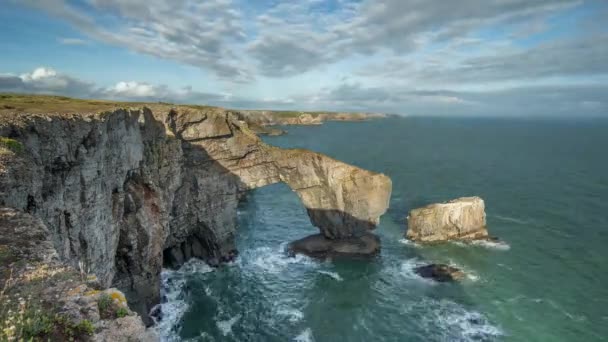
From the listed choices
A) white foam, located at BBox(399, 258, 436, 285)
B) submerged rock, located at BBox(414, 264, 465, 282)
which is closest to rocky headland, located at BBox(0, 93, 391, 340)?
white foam, located at BBox(399, 258, 436, 285)

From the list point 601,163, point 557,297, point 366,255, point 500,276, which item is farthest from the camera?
point 601,163

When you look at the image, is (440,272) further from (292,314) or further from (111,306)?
(111,306)

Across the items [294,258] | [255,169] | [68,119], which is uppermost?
[68,119]

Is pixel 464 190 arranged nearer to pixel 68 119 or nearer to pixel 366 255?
pixel 366 255

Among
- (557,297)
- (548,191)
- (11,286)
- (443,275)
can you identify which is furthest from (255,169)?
(548,191)

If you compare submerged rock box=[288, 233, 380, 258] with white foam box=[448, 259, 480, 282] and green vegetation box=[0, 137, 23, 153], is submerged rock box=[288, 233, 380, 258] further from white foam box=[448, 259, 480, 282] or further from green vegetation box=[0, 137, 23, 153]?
green vegetation box=[0, 137, 23, 153]
